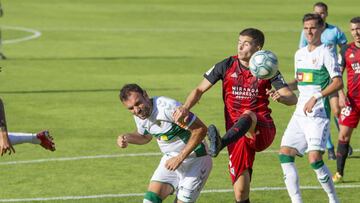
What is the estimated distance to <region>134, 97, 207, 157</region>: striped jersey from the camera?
12.3m

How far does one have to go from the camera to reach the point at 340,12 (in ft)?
182

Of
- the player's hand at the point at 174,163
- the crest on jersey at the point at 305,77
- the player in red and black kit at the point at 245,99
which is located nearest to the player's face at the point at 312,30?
the crest on jersey at the point at 305,77

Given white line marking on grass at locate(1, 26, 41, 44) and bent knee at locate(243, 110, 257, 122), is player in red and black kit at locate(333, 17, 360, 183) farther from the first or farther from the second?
white line marking on grass at locate(1, 26, 41, 44)

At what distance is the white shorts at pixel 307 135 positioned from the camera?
1465 cm

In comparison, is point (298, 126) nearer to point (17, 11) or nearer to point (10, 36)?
point (10, 36)

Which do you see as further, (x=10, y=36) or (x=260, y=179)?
(x=10, y=36)

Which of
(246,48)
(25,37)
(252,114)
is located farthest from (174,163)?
(25,37)

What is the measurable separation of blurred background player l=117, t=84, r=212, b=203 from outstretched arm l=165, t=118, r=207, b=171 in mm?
12

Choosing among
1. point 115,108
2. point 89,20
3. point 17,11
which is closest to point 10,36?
point 89,20

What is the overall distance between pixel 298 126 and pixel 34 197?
13.6 ft

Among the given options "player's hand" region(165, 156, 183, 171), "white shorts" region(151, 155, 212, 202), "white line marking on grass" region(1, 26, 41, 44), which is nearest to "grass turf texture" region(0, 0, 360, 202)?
"white line marking on grass" region(1, 26, 41, 44)

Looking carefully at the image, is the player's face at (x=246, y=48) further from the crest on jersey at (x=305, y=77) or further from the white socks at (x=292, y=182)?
the crest on jersey at (x=305, y=77)

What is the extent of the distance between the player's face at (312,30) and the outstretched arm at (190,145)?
11.7 ft

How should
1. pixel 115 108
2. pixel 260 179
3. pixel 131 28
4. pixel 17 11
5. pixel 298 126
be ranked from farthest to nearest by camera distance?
pixel 17 11, pixel 131 28, pixel 115 108, pixel 260 179, pixel 298 126
